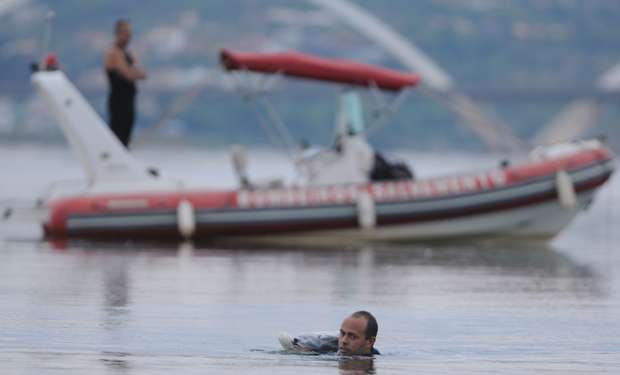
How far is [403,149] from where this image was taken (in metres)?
92.1

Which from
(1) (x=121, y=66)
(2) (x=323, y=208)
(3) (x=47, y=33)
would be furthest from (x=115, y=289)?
(1) (x=121, y=66)

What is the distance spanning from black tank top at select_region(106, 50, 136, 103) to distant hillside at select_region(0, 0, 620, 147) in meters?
68.5

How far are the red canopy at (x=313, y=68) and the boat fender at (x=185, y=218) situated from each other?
1534mm

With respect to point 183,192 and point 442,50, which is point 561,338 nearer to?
point 183,192

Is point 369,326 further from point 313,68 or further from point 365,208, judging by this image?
point 313,68

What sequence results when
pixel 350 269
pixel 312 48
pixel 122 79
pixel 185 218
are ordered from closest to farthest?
pixel 350 269 < pixel 185 218 < pixel 122 79 < pixel 312 48

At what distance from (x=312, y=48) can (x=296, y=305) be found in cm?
10992

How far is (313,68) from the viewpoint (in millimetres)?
17328

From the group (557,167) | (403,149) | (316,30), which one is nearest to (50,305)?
(557,167)

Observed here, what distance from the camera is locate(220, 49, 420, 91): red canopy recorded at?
1717cm

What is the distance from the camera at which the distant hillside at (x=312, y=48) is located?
313ft

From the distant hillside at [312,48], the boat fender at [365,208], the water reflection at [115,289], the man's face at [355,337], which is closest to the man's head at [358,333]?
the man's face at [355,337]

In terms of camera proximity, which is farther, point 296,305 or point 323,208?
point 323,208

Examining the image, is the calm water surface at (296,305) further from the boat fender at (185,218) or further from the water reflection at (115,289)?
the boat fender at (185,218)
